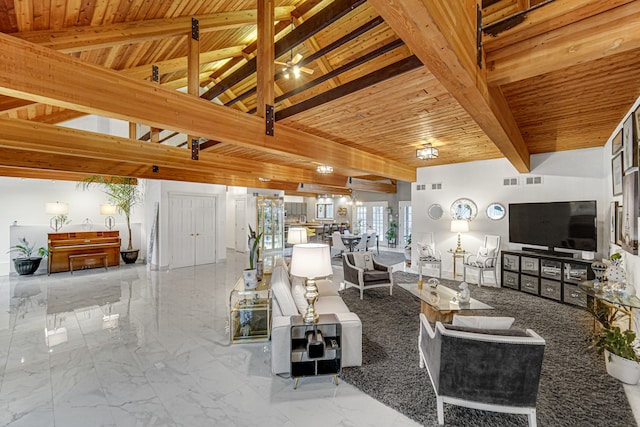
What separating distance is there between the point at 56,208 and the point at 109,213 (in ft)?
3.75

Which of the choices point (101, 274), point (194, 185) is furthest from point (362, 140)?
point (101, 274)

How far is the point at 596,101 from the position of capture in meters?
3.16

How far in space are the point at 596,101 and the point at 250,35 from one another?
4.66m

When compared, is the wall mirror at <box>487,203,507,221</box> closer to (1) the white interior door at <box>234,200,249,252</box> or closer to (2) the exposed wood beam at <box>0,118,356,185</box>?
(2) the exposed wood beam at <box>0,118,356,185</box>

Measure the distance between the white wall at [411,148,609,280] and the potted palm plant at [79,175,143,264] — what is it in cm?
792

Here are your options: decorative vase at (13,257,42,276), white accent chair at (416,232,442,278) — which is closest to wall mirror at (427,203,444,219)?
white accent chair at (416,232,442,278)

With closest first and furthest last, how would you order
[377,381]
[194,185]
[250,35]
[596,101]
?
[377,381], [596,101], [250,35], [194,185]

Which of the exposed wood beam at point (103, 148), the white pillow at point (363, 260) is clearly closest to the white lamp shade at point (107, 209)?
the exposed wood beam at point (103, 148)

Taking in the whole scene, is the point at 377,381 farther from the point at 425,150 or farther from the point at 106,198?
the point at 106,198

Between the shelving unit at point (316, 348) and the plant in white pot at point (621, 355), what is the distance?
2.53 metres

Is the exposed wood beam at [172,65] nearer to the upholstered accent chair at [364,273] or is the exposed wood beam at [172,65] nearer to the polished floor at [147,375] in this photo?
the polished floor at [147,375]

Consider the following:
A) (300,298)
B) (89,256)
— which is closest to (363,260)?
(300,298)

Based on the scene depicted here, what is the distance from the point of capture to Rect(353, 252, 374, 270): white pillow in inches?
224

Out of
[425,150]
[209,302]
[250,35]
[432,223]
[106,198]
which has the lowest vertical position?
[209,302]
